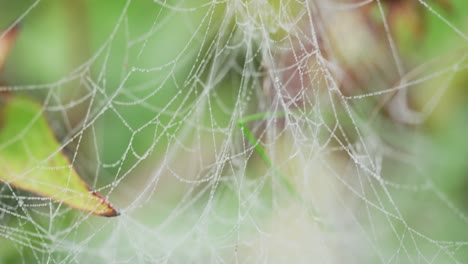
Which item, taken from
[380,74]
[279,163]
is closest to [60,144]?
[279,163]

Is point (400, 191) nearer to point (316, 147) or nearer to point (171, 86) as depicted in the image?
point (316, 147)

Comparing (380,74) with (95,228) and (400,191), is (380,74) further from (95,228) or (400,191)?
(95,228)

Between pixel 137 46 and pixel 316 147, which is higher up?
pixel 137 46
